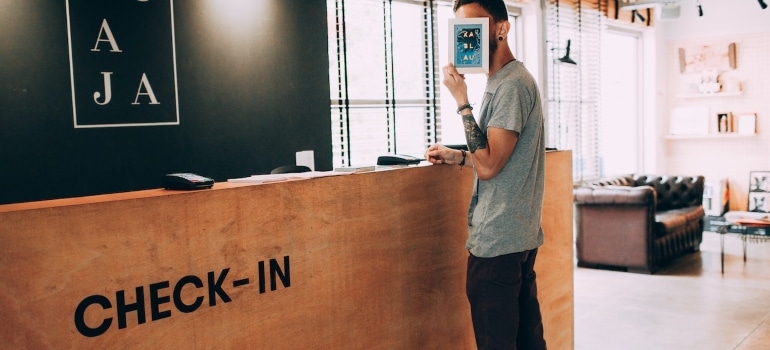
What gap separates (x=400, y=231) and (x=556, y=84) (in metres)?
5.39

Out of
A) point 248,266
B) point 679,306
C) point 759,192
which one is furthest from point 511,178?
point 759,192

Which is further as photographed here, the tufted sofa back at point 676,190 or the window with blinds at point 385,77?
the tufted sofa back at point 676,190

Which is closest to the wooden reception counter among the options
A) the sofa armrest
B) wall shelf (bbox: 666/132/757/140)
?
the sofa armrest

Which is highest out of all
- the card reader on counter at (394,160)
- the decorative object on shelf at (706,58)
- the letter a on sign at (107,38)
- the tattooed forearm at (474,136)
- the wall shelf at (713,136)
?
the decorative object on shelf at (706,58)

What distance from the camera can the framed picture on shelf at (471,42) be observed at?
7.17ft

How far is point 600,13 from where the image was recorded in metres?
8.02

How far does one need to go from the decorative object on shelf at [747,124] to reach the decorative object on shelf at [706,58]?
0.65 metres

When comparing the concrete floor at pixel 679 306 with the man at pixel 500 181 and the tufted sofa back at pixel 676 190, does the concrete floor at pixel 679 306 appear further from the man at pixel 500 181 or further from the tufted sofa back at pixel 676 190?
the man at pixel 500 181

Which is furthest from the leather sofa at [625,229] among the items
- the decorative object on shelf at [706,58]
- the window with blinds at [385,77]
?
the decorative object on shelf at [706,58]

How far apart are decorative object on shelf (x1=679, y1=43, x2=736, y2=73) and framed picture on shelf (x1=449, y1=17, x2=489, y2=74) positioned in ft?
25.3

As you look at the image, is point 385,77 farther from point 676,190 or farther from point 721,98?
point 721,98

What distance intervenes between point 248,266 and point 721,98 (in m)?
8.51

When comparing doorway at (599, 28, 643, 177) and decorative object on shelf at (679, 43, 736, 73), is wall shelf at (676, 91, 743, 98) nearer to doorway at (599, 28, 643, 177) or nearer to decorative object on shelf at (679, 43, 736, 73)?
decorative object on shelf at (679, 43, 736, 73)

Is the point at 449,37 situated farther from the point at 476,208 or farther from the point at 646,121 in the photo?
the point at 646,121
